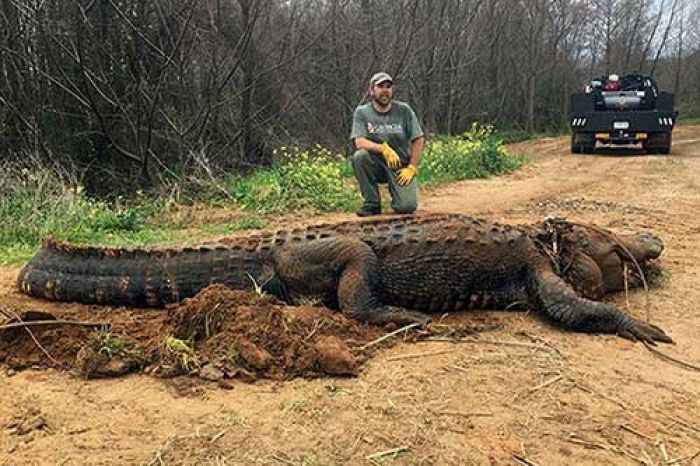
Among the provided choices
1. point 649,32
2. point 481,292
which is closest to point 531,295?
point 481,292

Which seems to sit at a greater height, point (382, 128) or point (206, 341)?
point (382, 128)

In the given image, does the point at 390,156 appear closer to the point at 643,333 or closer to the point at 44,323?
the point at 643,333

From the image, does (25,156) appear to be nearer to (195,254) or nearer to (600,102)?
(195,254)

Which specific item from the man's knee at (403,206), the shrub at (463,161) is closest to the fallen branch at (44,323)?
the man's knee at (403,206)

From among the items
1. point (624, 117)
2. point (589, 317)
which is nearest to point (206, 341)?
point (589, 317)

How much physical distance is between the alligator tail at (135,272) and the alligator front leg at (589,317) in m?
1.81

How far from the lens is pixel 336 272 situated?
419cm

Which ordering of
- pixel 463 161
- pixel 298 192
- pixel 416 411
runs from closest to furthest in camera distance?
pixel 416 411 → pixel 298 192 → pixel 463 161

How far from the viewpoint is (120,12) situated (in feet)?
32.6

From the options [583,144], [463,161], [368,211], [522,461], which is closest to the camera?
[522,461]

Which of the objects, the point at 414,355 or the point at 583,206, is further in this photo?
the point at 583,206

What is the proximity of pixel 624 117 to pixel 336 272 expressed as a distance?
14.9m

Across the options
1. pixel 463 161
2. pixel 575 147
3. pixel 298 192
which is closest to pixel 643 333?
pixel 298 192

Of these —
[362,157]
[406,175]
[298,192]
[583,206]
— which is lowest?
[583,206]
